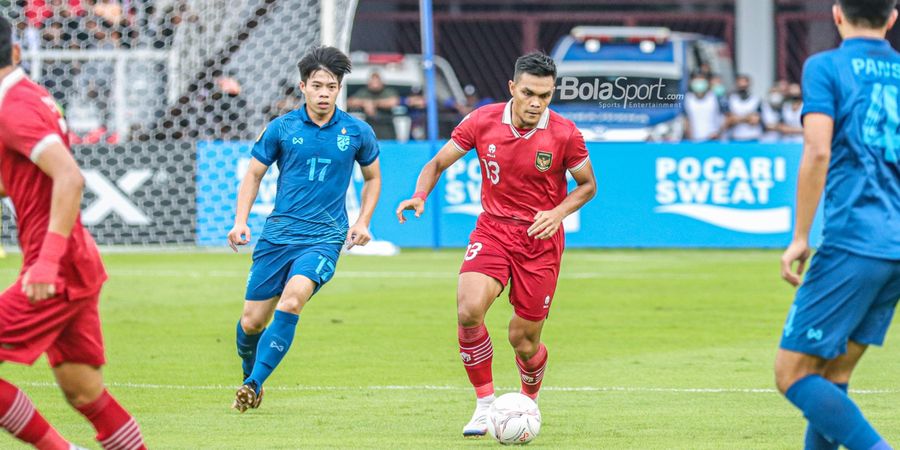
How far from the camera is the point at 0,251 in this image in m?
18.1

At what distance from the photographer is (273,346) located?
311 inches

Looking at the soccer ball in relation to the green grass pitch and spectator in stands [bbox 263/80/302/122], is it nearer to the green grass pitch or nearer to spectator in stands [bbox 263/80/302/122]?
the green grass pitch

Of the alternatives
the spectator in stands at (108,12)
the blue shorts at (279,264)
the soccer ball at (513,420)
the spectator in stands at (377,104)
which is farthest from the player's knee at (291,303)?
the spectator in stands at (108,12)

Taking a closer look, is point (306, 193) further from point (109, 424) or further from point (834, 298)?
point (834, 298)

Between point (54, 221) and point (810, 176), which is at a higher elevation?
point (810, 176)

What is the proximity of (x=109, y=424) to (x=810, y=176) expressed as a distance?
9.10 feet

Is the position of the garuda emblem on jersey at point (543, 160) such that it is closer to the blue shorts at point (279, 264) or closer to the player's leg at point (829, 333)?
the blue shorts at point (279, 264)

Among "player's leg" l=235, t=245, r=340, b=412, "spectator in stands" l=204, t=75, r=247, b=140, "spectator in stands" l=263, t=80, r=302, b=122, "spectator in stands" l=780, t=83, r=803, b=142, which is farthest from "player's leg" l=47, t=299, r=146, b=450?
"spectator in stands" l=780, t=83, r=803, b=142

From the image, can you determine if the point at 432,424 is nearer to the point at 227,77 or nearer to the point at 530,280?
the point at 530,280

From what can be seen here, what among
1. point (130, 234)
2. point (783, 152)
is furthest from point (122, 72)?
point (783, 152)

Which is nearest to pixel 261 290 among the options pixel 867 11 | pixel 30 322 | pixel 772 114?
pixel 30 322

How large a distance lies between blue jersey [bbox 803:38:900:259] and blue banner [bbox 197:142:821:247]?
1318 cm

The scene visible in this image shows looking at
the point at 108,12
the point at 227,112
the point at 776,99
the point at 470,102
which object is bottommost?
the point at 470,102

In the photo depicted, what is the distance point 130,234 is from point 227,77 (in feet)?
11.4
